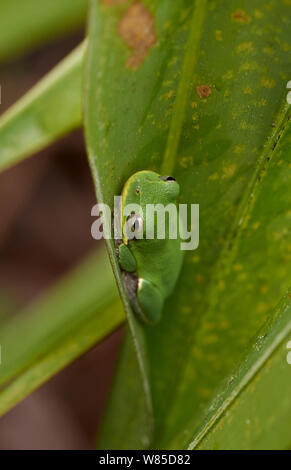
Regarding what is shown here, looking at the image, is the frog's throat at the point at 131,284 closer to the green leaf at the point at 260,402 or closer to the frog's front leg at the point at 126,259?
the frog's front leg at the point at 126,259

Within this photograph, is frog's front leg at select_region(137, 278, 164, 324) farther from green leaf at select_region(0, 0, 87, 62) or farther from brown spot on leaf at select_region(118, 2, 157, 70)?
green leaf at select_region(0, 0, 87, 62)

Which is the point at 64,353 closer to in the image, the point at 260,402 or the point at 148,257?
the point at 148,257

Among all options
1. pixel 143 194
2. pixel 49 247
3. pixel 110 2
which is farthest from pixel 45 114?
pixel 49 247

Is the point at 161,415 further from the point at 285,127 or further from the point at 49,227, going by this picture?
the point at 49,227

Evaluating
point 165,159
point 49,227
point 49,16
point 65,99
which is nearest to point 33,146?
point 65,99

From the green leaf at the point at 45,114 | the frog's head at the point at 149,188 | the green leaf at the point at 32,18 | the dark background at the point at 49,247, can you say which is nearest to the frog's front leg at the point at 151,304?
the frog's head at the point at 149,188
